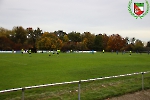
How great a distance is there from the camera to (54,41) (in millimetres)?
102938

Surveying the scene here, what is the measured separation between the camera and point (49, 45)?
3922 inches

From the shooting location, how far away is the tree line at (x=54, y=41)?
99.5 meters

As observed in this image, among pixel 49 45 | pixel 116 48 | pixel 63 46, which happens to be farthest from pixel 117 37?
pixel 49 45

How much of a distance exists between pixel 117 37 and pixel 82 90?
114 m

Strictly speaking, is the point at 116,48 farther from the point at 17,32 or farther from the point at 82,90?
the point at 82,90

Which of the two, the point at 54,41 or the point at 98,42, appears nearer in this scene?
the point at 54,41

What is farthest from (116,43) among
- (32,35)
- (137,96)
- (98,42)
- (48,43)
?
(137,96)

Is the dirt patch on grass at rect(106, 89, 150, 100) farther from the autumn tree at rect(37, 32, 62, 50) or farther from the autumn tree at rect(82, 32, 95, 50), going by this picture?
the autumn tree at rect(82, 32, 95, 50)

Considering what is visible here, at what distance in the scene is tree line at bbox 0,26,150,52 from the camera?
99519 millimetres

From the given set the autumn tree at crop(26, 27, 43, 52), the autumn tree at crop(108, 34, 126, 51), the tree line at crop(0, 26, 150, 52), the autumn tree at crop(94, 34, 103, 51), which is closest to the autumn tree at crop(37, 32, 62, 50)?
the tree line at crop(0, 26, 150, 52)

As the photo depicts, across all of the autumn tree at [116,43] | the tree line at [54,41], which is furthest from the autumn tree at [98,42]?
the autumn tree at [116,43]

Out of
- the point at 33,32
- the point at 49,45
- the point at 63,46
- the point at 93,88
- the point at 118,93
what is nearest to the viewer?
the point at 118,93

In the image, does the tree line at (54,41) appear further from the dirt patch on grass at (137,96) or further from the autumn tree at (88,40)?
the dirt patch on grass at (137,96)

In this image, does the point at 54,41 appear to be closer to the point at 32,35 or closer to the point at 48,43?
the point at 48,43
